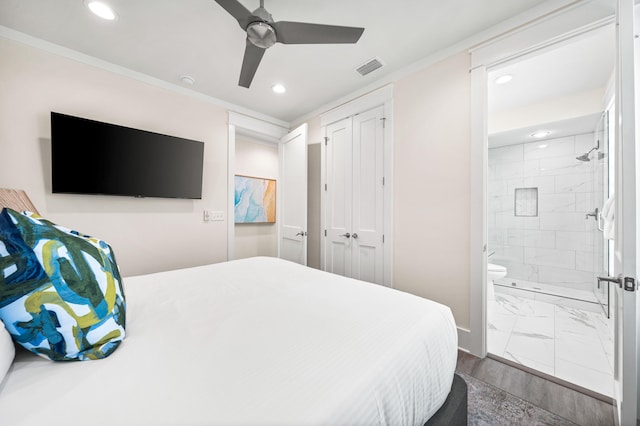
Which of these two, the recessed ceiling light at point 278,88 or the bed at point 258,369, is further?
the recessed ceiling light at point 278,88

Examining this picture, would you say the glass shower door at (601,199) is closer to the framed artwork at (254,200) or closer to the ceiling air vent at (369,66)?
the ceiling air vent at (369,66)

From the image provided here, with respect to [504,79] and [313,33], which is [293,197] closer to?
[313,33]

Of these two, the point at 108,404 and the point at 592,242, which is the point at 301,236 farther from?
the point at 592,242

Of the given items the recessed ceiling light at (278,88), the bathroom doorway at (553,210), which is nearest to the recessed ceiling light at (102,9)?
the recessed ceiling light at (278,88)

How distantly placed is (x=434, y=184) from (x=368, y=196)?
700 millimetres

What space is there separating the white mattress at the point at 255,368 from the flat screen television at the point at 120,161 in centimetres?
151

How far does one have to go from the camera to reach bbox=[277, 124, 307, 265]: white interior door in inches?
121

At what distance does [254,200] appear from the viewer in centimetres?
378

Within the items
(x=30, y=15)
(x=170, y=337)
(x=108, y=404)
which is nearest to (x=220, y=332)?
(x=170, y=337)

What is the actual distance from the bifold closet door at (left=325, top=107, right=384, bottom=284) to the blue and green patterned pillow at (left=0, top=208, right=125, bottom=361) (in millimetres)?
2200

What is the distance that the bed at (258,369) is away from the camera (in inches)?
22.1

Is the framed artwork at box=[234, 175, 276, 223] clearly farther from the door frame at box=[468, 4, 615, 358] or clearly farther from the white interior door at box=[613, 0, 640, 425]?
the white interior door at box=[613, 0, 640, 425]

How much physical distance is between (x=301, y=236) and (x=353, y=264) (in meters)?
0.77

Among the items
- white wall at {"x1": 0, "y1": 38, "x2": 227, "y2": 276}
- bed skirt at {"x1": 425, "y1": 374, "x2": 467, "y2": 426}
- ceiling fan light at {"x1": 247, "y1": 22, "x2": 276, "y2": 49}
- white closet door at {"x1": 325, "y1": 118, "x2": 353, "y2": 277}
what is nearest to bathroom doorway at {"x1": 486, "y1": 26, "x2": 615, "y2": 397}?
bed skirt at {"x1": 425, "y1": 374, "x2": 467, "y2": 426}
